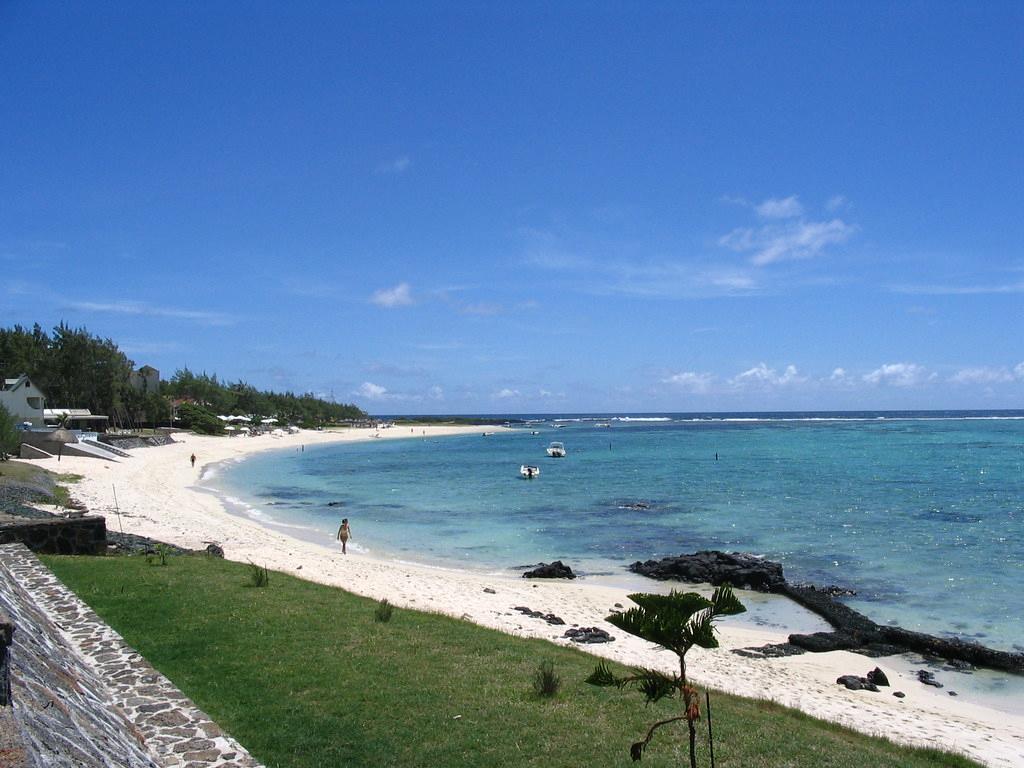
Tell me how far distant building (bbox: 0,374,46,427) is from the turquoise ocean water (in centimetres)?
1706

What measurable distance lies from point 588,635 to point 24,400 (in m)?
62.8

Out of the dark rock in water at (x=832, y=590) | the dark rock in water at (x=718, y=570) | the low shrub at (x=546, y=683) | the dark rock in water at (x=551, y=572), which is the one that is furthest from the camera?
the dark rock in water at (x=551, y=572)

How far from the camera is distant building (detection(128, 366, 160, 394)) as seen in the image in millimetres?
89188

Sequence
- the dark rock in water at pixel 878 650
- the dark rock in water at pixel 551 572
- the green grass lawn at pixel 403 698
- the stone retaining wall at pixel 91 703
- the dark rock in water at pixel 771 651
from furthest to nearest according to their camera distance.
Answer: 1. the dark rock in water at pixel 551 572
2. the dark rock in water at pixel 878 650
3. the dark rock in water at pixel 771 651
4. the green grass lawn at pixel 403 698
5. the stone retaining wall at pixel 91 703

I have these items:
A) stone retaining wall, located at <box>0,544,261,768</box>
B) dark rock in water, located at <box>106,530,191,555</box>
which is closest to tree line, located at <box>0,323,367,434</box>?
dark rock in water, located at <box>106,530,191,555</box>

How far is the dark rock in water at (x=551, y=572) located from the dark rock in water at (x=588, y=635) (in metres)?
6.78

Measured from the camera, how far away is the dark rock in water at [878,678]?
541 inches

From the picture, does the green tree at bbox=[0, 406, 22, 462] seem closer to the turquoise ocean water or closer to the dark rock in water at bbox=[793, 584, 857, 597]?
the turquoise ocean water

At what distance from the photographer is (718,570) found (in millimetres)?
22984

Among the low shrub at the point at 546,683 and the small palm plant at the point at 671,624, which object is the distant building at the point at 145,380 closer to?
the low shrub at the point at 546,683

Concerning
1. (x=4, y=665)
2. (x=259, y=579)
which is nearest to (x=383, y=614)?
(x=259, y=579)

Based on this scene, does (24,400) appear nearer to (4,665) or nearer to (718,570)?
(718,570)

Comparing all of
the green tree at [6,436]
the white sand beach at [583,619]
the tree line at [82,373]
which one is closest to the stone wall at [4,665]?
the white sand beach at [583,619]

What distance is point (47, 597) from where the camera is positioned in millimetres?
11008
